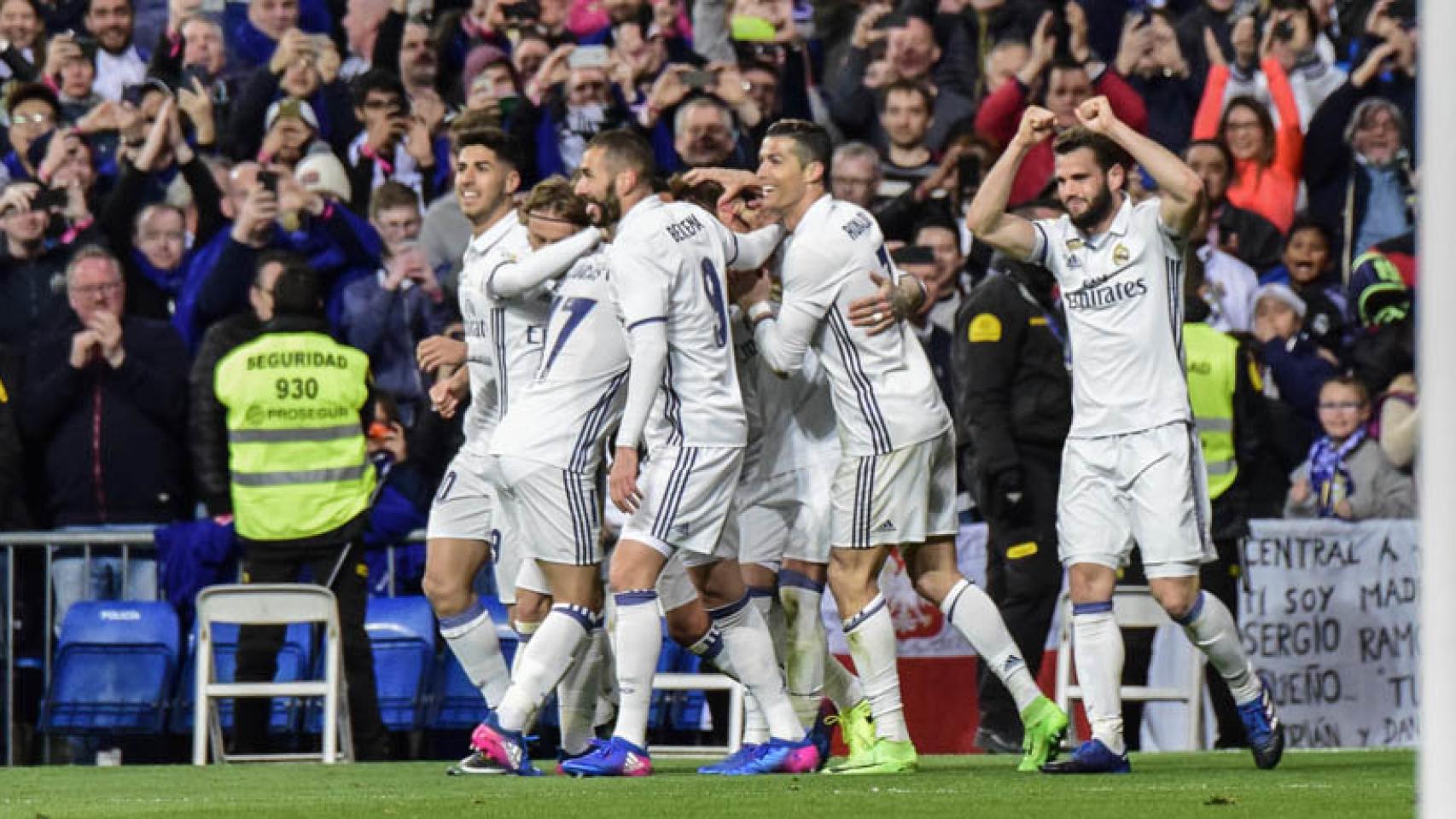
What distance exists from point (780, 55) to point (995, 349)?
152 inches

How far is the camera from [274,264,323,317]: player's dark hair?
13328mm

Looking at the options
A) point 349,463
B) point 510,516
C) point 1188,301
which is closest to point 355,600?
point 349,463

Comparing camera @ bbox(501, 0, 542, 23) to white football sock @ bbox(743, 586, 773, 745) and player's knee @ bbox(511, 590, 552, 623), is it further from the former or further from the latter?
white football sock @ bbox(743, 586, 773, 745)

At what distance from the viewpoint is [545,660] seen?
9.52 metres

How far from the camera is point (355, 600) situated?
43.8 ft

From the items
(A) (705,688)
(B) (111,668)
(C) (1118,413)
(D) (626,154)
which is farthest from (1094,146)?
(B) (111,668)

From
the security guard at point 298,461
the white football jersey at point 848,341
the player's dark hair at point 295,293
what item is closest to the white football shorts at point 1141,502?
the white football jersey at point 848,341

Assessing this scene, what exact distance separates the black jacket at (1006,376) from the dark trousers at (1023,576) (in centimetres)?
21

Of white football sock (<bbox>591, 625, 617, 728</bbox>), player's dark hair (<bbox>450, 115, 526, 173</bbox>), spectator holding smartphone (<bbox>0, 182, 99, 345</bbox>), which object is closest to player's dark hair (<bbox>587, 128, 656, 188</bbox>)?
player's dark hair (<bbox>450, 115, 526, 173</bbox>)

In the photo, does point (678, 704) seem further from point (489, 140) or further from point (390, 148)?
point (390, 148)

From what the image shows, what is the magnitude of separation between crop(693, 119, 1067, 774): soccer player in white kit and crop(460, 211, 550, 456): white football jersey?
936 mm

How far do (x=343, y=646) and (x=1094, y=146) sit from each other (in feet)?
17.2

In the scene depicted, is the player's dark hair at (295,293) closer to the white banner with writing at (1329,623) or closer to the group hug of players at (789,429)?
the group hug of players at (789,429)

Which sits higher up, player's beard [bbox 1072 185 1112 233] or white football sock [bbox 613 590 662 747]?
player's beard [bbox 1072 185 1112 233]
